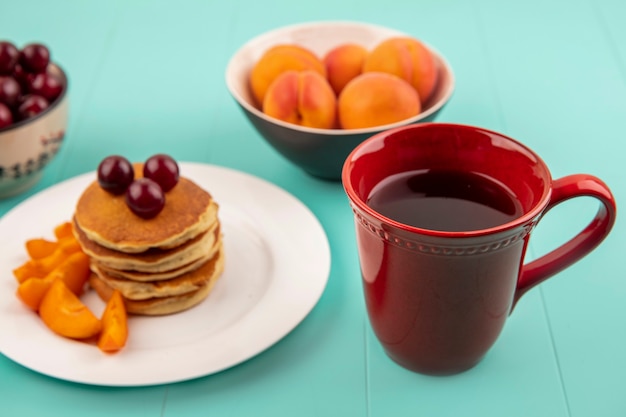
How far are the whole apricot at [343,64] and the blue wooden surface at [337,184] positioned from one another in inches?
7.5

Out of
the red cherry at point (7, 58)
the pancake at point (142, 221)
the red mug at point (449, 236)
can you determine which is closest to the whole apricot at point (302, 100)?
the pancake at point (142, 221)

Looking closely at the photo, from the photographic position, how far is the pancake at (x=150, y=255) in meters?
1.10

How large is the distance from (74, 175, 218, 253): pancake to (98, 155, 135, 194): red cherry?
0.08 ft

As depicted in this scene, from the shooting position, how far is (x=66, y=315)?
107cm

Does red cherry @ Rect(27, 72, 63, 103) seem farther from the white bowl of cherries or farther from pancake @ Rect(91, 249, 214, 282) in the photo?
pancake @ Rect(91, 249, 214, 282)

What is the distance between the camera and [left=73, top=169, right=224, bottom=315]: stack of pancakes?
1097mm

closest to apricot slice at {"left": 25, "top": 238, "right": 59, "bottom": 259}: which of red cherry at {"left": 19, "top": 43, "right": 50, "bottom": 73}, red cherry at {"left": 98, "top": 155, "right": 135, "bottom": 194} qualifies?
red cherry at {"left": 98, "top": 155, "right": 135, "bottom": 194}

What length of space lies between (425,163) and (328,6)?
1.15 meters

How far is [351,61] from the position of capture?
1459 mm

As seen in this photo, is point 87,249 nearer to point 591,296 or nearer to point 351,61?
point 351,61

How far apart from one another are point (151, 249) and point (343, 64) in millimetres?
560

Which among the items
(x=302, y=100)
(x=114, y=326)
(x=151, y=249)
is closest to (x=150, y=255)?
(x=151, y=249)

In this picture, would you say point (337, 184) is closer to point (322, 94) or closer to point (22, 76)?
point (322, 94)

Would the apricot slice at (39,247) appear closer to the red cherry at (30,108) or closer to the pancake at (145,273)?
the pancake at (145,273)
